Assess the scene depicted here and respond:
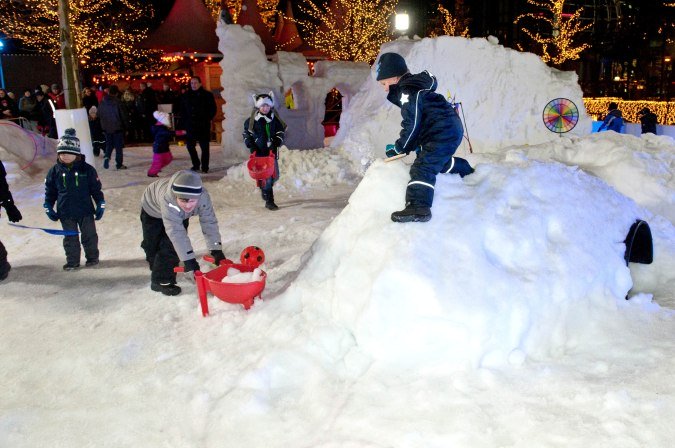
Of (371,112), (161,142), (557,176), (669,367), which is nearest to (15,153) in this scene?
(161,142)

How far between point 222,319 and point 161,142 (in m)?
7.22

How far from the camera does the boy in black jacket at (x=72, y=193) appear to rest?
5.54 metres

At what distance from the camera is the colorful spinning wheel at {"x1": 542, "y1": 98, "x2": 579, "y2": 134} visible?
11.3m

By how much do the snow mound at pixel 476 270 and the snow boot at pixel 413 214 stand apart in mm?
53

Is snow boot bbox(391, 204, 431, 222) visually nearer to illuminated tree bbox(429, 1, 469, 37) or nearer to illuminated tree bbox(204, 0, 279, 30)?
illuminated tree bbox(204, 0, 279, 30)

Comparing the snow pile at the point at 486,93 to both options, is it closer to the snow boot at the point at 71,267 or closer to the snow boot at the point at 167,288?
the snow boot at the point at 71,267

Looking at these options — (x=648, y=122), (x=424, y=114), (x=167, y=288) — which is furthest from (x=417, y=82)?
(x=648, y=122)

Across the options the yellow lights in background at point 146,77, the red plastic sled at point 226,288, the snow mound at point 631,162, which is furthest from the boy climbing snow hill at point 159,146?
the yellow lights in background at point 146,77

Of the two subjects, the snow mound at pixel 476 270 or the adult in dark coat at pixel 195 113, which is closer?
the snow mound at pixel 476 270

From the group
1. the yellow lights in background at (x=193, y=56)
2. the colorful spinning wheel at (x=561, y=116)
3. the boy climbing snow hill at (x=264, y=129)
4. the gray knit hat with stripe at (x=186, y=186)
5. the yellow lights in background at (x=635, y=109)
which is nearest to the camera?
the gray knit hat with stripe at (x=186, y=186)

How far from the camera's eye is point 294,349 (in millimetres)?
3395

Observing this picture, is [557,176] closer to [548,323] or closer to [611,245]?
[611,245]

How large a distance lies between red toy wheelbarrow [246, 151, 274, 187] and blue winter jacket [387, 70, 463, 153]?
14.1 feet

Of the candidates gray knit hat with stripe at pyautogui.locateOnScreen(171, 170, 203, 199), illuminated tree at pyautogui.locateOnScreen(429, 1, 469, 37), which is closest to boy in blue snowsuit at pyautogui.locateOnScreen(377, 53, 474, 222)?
gray knit hat with stripe at pyautogui.locateOnScreen(171, 170, 203, 199)
